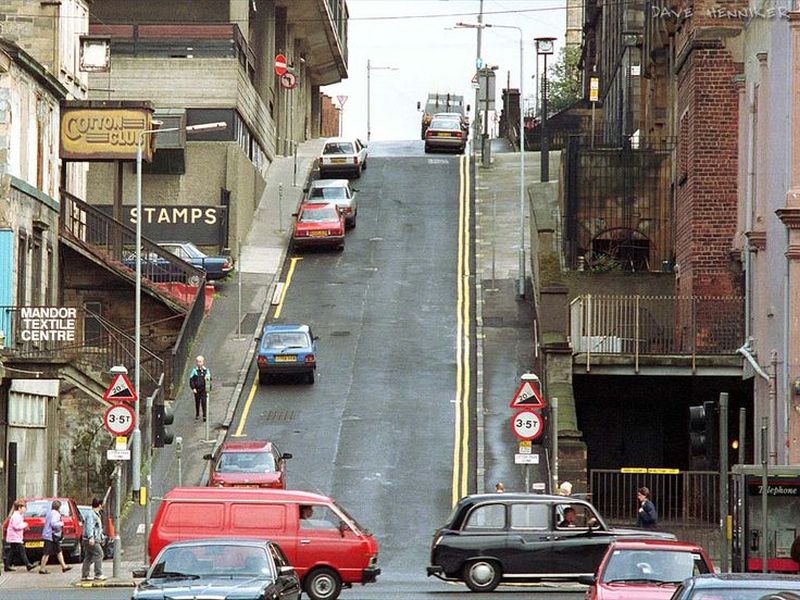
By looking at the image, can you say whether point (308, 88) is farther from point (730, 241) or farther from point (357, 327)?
point (730, 241)

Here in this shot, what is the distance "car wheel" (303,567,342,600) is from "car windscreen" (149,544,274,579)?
5.37 meters

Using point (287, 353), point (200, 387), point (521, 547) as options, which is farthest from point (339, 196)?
Result: point (521, 547)

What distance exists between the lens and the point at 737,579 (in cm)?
1683

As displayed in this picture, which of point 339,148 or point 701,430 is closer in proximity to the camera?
point 701,430

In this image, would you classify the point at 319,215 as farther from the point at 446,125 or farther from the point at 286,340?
the point at 446,125

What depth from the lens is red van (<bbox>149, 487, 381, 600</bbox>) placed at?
2900 cm

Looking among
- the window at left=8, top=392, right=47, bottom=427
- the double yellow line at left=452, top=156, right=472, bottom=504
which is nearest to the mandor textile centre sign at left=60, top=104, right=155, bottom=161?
the window at left=8, top=392, right=47, bottom=427

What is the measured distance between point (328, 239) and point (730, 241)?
25.0 metres

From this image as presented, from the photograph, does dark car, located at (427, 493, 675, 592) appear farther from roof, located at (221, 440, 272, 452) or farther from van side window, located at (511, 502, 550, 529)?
roof, located at (221, 440, 272, 452)

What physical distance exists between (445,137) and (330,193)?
2021 cm

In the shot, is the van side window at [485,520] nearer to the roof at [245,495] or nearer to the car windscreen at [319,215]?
the roof at [245,495]

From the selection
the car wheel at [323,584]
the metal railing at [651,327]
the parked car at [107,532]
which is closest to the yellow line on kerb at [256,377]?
the parked car at [107,532]

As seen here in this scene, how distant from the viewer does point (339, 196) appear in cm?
7469

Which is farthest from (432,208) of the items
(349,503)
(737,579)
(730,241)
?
(737,579)
